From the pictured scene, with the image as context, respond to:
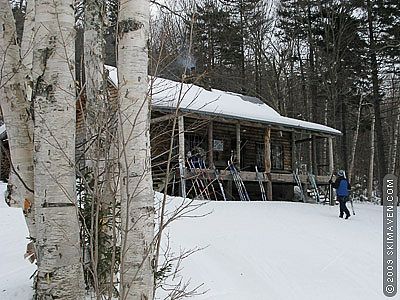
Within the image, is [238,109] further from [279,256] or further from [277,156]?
[279,256]

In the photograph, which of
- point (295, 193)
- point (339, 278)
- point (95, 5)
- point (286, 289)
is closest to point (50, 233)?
point (95, 5)

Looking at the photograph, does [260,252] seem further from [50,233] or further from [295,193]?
[295,193]

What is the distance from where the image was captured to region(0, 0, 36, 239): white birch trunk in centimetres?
335

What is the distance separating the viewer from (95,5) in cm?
488

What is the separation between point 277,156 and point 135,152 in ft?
58.7

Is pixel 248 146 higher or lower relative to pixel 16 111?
higher

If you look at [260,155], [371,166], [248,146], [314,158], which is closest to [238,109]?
[248,146]

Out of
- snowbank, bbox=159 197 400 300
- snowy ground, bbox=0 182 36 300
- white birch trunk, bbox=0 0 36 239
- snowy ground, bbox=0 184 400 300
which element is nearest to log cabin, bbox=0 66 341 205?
snowbank, bbox=159 197 400 300

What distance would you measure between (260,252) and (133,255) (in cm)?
497

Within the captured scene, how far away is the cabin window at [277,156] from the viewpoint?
20.0m

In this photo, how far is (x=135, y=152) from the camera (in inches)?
107

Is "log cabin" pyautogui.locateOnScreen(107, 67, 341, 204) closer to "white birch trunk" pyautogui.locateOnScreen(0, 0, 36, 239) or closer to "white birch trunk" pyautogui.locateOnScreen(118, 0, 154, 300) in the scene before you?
"white birch trunk" pyautogui.locateOnScreen(0, 0, 36, 239)

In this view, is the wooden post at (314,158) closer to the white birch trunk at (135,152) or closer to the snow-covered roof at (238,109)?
the snow-covered roof at (238,109)

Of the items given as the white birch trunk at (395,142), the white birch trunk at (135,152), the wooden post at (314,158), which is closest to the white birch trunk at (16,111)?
the white birch trunk at (135,152)
